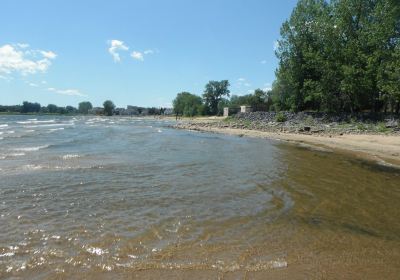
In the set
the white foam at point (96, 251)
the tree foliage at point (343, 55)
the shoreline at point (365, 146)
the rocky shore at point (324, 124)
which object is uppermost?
the tree foliage at point (343, 55)

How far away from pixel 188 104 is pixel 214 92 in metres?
17.8

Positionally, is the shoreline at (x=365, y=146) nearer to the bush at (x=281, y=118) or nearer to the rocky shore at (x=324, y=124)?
the rocky shore at (x=324, y=124)

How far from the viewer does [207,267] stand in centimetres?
584

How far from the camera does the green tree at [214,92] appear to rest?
13300cm

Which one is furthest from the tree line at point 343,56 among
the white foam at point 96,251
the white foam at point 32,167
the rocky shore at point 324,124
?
the white foam at point 96,251

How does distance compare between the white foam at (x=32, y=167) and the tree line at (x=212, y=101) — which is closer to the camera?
the white foam at (x=32, y=167)

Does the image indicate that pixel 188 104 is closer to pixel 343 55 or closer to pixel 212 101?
pixel 212 101

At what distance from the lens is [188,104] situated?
486 ft

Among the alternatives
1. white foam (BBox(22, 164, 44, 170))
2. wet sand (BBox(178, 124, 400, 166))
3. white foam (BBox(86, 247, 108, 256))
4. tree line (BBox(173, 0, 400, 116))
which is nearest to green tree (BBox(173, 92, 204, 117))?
tree line (BBox(173, 0, 400, 116))

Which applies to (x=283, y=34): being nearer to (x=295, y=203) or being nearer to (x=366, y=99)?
(x=366, y=99)

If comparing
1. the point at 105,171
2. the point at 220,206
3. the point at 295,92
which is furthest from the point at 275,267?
the point at 295,92

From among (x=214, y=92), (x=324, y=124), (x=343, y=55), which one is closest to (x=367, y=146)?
(x=324, y=124)

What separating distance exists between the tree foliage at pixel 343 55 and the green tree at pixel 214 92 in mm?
76049

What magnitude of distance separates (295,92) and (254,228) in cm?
4863
